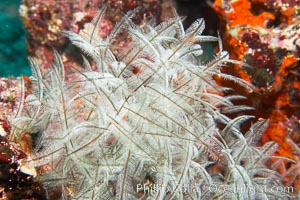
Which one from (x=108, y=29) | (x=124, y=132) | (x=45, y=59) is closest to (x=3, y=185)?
(x=124, y=132)

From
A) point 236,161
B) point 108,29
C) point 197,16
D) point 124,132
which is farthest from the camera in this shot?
point 197,16

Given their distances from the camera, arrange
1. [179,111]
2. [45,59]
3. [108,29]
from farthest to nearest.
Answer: [45,59] → [108,29] → [179,111]

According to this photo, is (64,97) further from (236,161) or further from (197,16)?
(197,16)

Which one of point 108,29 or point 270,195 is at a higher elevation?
point 108,29

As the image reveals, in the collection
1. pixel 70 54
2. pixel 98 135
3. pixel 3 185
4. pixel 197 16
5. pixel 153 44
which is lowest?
pixel 3 185

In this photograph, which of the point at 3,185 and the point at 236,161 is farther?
the point at 236,161

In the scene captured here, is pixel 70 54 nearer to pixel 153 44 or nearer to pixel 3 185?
pixel 153 44
